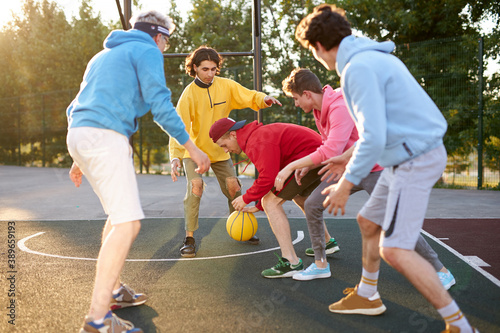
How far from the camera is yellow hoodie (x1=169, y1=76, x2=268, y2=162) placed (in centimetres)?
543

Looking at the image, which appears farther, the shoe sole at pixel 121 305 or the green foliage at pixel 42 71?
the green foliage at pixel 42 71

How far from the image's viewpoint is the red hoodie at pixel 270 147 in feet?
13.5

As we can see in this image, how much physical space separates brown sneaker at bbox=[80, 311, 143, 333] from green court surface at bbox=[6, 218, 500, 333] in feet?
0.56

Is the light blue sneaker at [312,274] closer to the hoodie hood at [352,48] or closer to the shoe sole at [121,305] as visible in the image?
the shoe sole at [121,305]

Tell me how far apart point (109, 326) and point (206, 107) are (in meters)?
3.10

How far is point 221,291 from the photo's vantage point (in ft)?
12.9

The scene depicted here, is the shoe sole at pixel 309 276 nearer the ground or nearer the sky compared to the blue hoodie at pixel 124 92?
nearer the ground

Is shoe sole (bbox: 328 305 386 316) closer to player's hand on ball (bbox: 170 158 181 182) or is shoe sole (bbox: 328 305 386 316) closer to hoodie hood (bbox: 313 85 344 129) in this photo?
hoodie hood (bbox: 313 85 344 129)

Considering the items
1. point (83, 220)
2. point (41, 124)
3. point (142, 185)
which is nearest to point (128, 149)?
point (83, 220)

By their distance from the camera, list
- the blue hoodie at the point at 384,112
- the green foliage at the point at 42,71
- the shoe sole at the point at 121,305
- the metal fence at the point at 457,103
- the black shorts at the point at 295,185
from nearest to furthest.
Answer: the blue hoodie at the point at 384,112
the shoe sole at the point at 121,305
the black shorts at the point at 295,185
the metal fence at the point at 457,103
the green foliage at the point at 42,71

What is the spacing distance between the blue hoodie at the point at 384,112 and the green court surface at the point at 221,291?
119 centimetres

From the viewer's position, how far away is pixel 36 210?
328 inches

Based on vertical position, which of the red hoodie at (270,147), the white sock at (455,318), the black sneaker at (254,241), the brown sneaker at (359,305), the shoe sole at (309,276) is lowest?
the black sneaker at (254,241)

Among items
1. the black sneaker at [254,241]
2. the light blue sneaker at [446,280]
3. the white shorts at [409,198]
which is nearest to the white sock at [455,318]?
the white shorts at [409,198]
